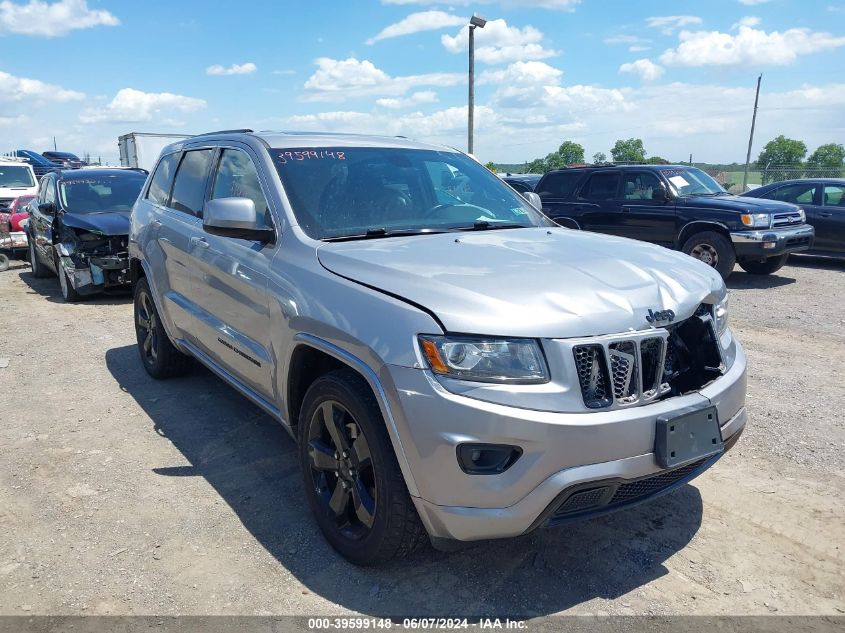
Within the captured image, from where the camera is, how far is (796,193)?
39.8 feet

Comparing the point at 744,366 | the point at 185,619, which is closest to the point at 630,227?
the point at 744,366

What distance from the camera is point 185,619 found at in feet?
8.66

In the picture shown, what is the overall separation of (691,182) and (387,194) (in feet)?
28.0

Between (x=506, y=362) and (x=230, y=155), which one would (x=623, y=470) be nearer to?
(x=506, y=362)

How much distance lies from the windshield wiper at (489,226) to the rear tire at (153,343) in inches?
110

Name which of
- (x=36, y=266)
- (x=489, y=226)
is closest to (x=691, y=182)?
(x=489, y=226)

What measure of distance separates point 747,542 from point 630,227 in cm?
840

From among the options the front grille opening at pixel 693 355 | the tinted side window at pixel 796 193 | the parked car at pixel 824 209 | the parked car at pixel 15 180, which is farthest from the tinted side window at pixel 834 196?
the parked car at pixel 15 180

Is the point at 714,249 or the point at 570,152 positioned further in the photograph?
the point at 570,152

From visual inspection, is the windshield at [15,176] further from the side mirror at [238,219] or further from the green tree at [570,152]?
the green tree at [570,152]

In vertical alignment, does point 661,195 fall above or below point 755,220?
above

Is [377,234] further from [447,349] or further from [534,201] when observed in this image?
[534,201]

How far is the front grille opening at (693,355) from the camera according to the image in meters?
2.78

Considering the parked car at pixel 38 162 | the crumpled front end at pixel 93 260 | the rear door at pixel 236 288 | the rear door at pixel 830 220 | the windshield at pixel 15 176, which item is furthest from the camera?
the parked car at pixel 38 162
